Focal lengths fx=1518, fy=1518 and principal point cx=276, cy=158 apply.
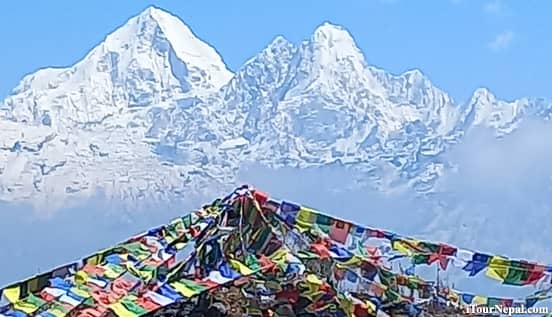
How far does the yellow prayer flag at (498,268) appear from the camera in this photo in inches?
709

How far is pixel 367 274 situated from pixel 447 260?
1053mm

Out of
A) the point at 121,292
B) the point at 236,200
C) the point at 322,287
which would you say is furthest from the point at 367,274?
the point at 121,292

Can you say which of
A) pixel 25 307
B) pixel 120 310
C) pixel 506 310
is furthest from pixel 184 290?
pixel 506 310

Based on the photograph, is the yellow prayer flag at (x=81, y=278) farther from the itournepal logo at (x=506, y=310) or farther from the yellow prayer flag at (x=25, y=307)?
the itournepal logo at (x=506, y=310)

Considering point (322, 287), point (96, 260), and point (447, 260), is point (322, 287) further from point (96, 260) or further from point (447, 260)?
point (96, 260)

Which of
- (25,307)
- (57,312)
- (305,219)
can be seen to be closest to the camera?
(57,312)

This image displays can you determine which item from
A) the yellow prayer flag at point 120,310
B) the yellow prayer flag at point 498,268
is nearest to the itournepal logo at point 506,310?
the yellow prayer flag at point 498,268

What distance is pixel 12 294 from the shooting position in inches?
693

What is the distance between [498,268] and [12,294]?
574 centimetres

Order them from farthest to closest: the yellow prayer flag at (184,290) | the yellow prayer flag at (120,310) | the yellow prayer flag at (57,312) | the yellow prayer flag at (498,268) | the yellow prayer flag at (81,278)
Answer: the yellow prayer flag at (498,268) → the yellow prayer flag at (81,278) → the yellow prayer flag at (184,290) → the yellow prayer flag at (57,312) → the yellow prayer flag at (120,310)

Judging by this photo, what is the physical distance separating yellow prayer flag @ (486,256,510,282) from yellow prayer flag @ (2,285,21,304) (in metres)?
5.53

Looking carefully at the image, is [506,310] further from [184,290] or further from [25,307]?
[25,307]

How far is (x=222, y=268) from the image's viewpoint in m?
18.3

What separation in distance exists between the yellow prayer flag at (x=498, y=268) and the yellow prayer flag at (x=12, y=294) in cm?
553
